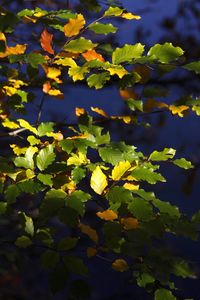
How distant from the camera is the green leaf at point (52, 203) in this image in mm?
1143

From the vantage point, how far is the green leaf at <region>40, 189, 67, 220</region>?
1.14m

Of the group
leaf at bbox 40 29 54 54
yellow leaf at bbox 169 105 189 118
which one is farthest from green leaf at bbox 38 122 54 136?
yellow leaf at bbox 169 105 189 118

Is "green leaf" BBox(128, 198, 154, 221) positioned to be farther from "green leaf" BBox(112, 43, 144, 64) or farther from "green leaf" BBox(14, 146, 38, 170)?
"green leaf" BBox(112, 43, 144, 64)

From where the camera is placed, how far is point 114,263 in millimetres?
1333

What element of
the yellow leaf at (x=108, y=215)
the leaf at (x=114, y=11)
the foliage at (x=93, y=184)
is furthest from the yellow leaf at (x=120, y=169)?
the leaf at (x=114, y=11)

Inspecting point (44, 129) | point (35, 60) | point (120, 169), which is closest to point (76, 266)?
point (120, 169)

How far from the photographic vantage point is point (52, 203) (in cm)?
117

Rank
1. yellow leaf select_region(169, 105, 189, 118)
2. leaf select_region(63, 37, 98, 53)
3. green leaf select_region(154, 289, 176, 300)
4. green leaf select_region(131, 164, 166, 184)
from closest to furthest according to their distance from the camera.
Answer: green leaf select_region(154, 289, 176, 300)
green leaf select_region(131, 164, 166, 184)
leaf select_region(63, 37, 98, 53)
yellow leaf select_region(169, 105, 189, 118)

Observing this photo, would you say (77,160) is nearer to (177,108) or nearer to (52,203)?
(52,203)

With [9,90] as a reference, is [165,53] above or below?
above

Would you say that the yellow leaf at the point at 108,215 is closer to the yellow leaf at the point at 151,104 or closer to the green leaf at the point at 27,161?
the green leaf at the point at 27,161

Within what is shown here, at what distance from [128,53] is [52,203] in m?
0.52

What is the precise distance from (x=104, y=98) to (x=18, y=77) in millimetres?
3135

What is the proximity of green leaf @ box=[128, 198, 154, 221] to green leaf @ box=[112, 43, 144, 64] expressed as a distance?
1.46 ft
